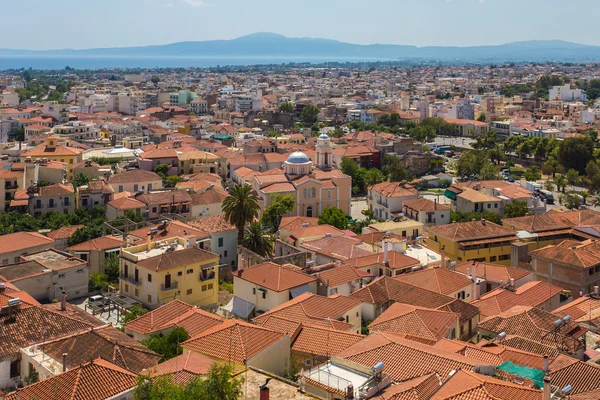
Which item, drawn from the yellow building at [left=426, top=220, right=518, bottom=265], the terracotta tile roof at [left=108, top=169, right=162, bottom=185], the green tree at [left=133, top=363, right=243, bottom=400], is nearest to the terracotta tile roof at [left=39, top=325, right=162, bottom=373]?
the green tree at [left=133, top=363, right=243, bottom=400]

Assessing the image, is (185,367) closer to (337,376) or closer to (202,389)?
(202,389)

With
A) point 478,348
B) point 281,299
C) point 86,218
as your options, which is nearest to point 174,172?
point 86,218

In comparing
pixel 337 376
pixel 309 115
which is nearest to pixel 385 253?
pixel 337 376

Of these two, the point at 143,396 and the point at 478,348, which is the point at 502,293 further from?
the point at 143,396

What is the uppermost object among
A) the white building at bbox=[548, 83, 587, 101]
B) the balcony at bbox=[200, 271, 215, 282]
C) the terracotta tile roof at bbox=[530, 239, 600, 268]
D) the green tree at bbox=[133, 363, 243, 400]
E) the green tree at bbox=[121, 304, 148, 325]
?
the white building at bbox=[548, 83, 587, 101]

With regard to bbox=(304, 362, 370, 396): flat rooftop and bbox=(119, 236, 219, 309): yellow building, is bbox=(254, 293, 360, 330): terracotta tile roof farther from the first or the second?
bbox=(119, 236, 219, 309): yellow building

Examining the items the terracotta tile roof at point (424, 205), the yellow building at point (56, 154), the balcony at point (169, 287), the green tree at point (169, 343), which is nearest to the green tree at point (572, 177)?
the terracotta tile roof at point (424, 205)
